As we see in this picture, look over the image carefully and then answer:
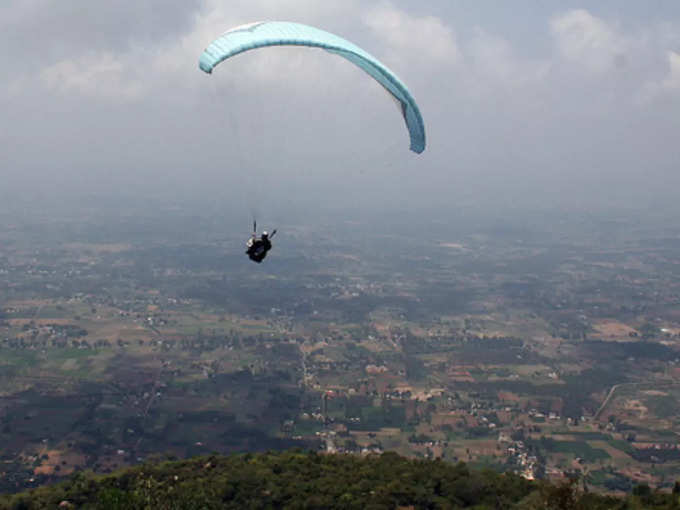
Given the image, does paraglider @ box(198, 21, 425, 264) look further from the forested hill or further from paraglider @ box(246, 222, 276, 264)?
the forested hill

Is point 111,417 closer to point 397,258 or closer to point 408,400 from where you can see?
point 408,400

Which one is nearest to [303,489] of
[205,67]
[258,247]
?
[258,247]

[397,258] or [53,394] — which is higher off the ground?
[397,258]

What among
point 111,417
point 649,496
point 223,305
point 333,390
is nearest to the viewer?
point 649,496

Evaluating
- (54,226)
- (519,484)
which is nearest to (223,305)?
(519,484)

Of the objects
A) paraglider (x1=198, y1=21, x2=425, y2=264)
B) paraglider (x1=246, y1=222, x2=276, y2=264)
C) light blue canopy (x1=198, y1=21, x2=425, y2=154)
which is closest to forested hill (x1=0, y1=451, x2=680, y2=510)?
paraglider (x1=246, y1=222, x2=276, y2=264)

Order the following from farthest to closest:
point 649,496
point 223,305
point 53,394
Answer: point 223,305 → point 53,394 → point 649,496
